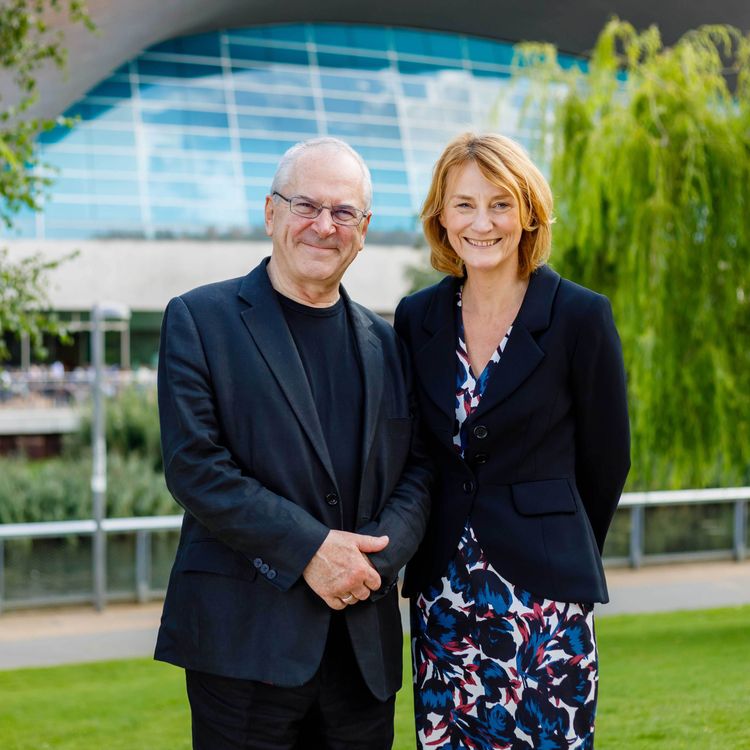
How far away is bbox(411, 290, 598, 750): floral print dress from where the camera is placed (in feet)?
8.29

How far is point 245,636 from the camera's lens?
2436mm

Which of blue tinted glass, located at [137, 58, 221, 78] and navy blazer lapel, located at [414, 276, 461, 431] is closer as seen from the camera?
navy blazer lapel, located at [414, 276, 461, 431]

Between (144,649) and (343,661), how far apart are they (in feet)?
19.1

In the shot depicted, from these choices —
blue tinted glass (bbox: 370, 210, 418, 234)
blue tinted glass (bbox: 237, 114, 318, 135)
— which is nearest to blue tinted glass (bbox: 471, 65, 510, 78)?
blue tinted glass (bbox: 237, 114, 318, 135)

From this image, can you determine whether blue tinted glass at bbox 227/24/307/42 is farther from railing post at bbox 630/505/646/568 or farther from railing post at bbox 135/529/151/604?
railing post at bbox 135/529/151/604

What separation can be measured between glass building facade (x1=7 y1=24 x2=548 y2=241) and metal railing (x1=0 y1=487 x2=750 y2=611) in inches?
805

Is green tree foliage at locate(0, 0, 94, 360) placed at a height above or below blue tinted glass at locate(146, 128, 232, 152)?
below

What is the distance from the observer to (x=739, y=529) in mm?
12266

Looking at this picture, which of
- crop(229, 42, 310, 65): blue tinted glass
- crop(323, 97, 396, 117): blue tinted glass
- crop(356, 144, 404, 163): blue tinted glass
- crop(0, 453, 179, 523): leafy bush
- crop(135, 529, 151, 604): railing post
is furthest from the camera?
crop(229, 42, 310, 65): blue tinted glass

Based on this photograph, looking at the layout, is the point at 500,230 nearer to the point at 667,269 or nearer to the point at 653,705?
the point at 653,705

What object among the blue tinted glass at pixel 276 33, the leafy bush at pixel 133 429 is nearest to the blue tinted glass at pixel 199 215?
the blue tinted glass at pixel 276 33

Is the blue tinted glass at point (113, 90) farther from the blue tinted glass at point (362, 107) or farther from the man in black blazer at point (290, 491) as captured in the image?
the man in black blazer at point (290, 491)

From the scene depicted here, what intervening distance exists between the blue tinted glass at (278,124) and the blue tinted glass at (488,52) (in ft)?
28.0

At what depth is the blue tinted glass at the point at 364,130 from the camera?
36.5 meters
